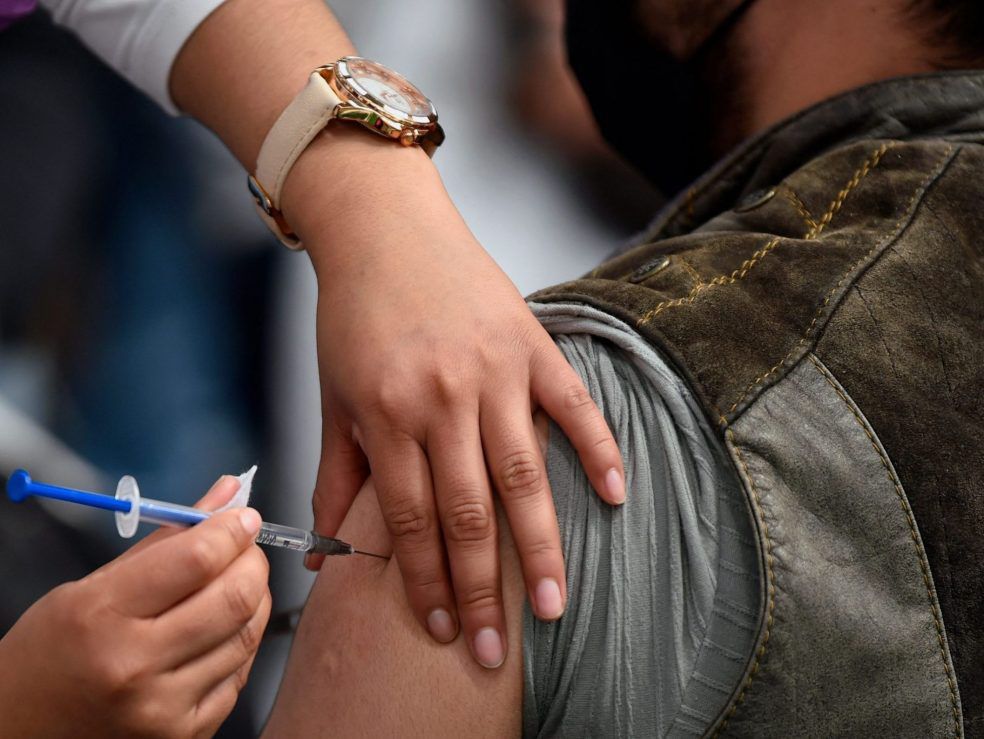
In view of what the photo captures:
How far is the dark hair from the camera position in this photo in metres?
0.93

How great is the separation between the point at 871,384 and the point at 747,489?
5.6 inches

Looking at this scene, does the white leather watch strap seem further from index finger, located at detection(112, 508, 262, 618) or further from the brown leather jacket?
index finger, located at detection(112, 508, 262, 618)

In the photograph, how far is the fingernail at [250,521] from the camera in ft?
2.01

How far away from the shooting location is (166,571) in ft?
1.87

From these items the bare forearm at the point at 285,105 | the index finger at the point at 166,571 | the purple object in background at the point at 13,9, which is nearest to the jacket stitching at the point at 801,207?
the bare forearm at the point at 285,105

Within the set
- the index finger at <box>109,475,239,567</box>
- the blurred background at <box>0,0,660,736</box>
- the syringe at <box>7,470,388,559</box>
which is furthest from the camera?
the blurred background at <box>0,0,660,736</box>

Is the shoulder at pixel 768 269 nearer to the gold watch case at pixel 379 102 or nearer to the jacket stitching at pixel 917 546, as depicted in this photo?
the jacket stitching at pixel 917 546

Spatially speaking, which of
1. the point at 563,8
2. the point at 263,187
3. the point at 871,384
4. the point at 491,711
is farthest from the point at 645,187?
the point at 491,711

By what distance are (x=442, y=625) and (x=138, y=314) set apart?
808mm

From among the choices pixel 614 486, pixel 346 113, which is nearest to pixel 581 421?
pixel 614 486

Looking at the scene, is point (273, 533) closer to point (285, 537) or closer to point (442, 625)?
point (285, 537)

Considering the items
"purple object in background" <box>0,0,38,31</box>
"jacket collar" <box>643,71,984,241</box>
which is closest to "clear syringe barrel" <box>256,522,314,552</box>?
"jacket collar" <box>643,71,984,241</box>

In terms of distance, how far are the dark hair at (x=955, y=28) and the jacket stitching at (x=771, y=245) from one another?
0.21m

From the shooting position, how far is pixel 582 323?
2.64ft
